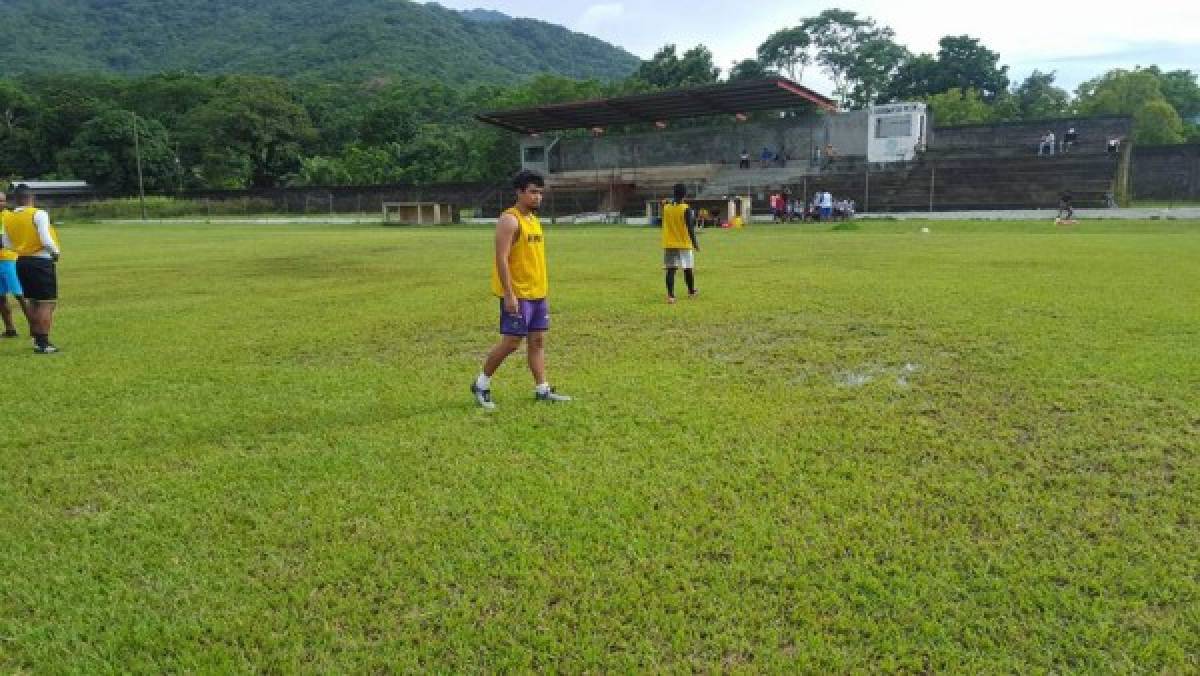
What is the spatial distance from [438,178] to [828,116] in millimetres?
37150

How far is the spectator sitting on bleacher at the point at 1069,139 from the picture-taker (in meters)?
38.9

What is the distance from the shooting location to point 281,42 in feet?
404

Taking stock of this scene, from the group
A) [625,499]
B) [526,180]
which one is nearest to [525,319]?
[526,180]

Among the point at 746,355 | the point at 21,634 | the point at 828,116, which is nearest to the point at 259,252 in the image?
the point at 746,355

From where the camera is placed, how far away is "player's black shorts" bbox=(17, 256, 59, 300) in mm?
7898

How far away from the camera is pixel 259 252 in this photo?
2098 cm

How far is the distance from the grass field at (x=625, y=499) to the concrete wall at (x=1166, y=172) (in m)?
35.5

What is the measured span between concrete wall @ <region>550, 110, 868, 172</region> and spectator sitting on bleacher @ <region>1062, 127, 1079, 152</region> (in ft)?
32.4

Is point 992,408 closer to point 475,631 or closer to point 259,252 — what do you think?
point 475,631

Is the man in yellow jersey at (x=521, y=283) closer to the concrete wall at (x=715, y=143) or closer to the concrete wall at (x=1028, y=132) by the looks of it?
Result: the concrete wall at (x=715, y=143)

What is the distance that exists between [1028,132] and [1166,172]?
23.6 feet

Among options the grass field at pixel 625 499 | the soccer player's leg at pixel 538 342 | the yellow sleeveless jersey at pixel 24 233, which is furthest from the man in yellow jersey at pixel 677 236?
the yellow sleeveless jersey at pixel 24 233

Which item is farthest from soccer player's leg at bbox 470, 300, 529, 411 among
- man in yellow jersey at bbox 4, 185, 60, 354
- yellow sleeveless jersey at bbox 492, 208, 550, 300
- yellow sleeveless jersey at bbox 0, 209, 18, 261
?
yellow sleeveless jersey at bbox 0, 209, 18, 261

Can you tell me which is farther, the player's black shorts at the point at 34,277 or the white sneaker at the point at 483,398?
the player's black shorts at the point at 34,277
